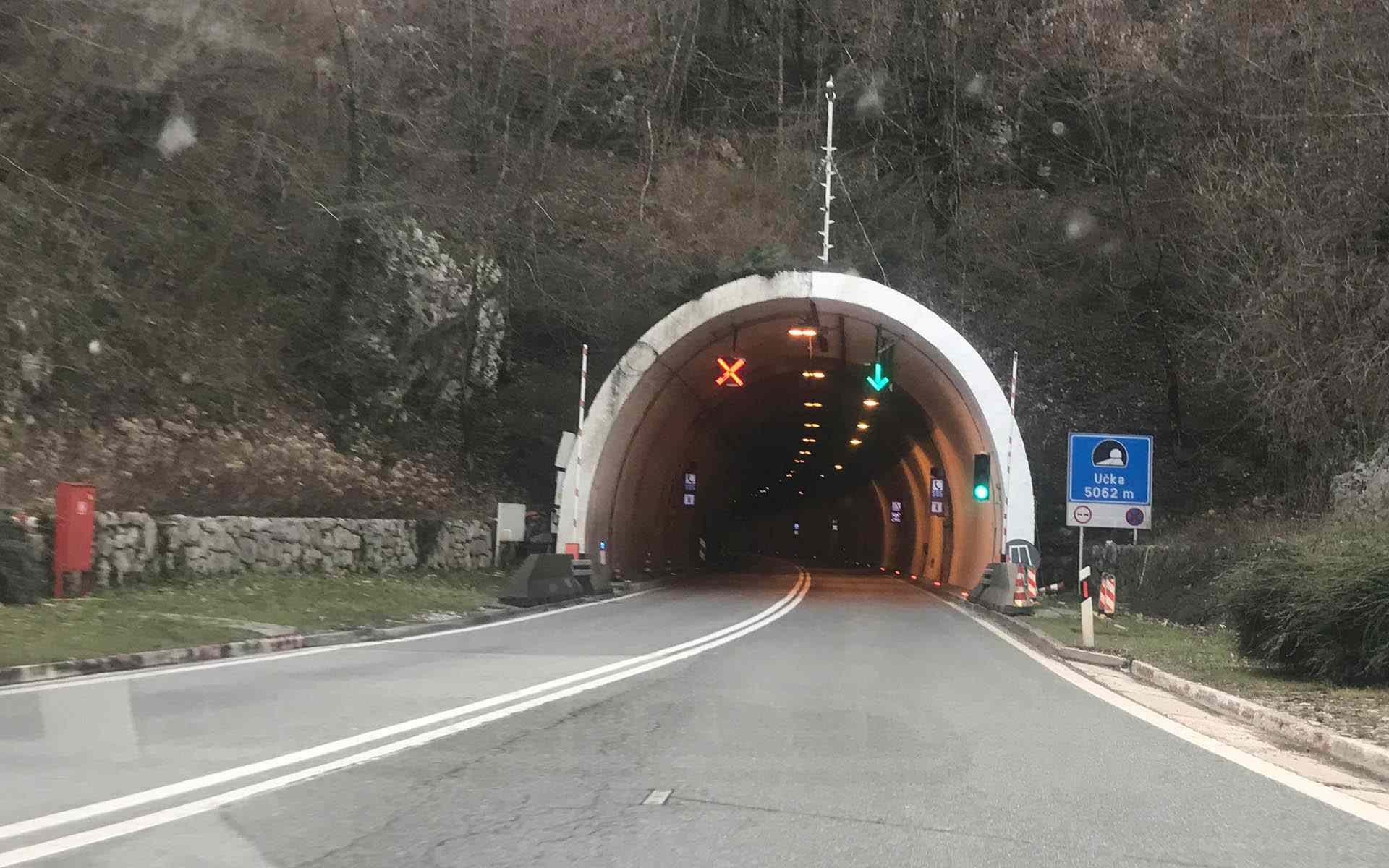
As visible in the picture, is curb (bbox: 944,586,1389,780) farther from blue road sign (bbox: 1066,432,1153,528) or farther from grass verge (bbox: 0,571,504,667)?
grass verge (bbox: 0,571,504,667)

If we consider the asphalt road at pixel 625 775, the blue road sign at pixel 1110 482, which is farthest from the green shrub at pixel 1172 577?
the asphalt road at pixel 625 775

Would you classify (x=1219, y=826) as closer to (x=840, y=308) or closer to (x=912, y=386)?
(x=840, y=308)

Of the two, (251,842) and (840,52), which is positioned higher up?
(840,52)

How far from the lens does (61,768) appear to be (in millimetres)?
7125

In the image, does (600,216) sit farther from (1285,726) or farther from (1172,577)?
(1285,726)

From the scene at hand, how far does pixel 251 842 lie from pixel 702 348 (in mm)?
23793

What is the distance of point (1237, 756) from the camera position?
29.3 ft

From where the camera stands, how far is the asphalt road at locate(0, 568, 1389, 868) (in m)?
5.82

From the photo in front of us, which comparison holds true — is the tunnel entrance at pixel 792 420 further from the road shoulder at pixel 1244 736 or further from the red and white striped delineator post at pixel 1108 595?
the road shoulder at pixel 1244 736

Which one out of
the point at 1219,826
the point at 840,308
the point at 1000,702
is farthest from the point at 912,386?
the point at 1219,826

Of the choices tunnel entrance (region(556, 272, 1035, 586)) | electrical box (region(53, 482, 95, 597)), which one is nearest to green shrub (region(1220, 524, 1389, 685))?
tunnel entrance (region(556, 272, 1035, 586))

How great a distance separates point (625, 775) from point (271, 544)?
1358 centimetres

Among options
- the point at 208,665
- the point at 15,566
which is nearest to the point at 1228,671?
the point at 208,665

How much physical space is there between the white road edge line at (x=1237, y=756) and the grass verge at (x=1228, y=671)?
40.4 inches
